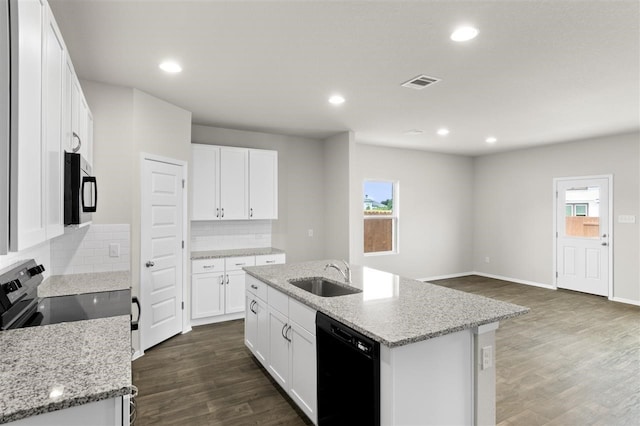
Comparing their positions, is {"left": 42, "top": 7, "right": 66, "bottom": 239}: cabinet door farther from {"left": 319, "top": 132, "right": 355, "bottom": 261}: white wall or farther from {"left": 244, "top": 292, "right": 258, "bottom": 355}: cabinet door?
{"left": 319, "top": 132, "right": 355, "bottom": 261}: white wall

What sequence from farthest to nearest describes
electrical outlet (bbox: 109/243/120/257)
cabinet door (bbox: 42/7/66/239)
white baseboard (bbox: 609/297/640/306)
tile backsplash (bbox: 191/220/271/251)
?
white baseboard (bbox: 609/297/640/306), tile backsplash (bbox: 191/220/271/251), electrical outlet (bbox: 109/243/120/257), cabinet door (bbox: 42/7/66/239)

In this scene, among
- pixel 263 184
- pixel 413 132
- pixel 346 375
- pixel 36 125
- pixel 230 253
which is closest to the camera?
pixel 36 125

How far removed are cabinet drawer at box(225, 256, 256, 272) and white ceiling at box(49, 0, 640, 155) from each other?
186cm

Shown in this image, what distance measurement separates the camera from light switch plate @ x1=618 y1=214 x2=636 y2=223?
17.5 feet

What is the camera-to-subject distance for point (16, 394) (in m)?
1.01

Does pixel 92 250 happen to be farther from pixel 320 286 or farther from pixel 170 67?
pixel 320 286

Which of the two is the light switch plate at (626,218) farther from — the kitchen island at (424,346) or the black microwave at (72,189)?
the black microwave at (72,189)

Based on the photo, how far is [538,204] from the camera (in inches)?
257

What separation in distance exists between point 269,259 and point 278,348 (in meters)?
2.14

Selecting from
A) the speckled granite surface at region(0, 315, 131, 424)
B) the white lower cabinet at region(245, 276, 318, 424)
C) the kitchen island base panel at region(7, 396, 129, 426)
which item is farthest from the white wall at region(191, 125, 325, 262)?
the kitchen island base panel at region(7, 396, 129, 426)

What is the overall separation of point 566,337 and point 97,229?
16.9 ft

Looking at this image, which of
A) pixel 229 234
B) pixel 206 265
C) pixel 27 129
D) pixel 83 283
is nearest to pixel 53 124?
pixel 27 129

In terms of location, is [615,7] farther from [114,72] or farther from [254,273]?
[114,72]

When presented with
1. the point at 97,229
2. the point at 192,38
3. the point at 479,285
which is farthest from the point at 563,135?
the point at 97,229
